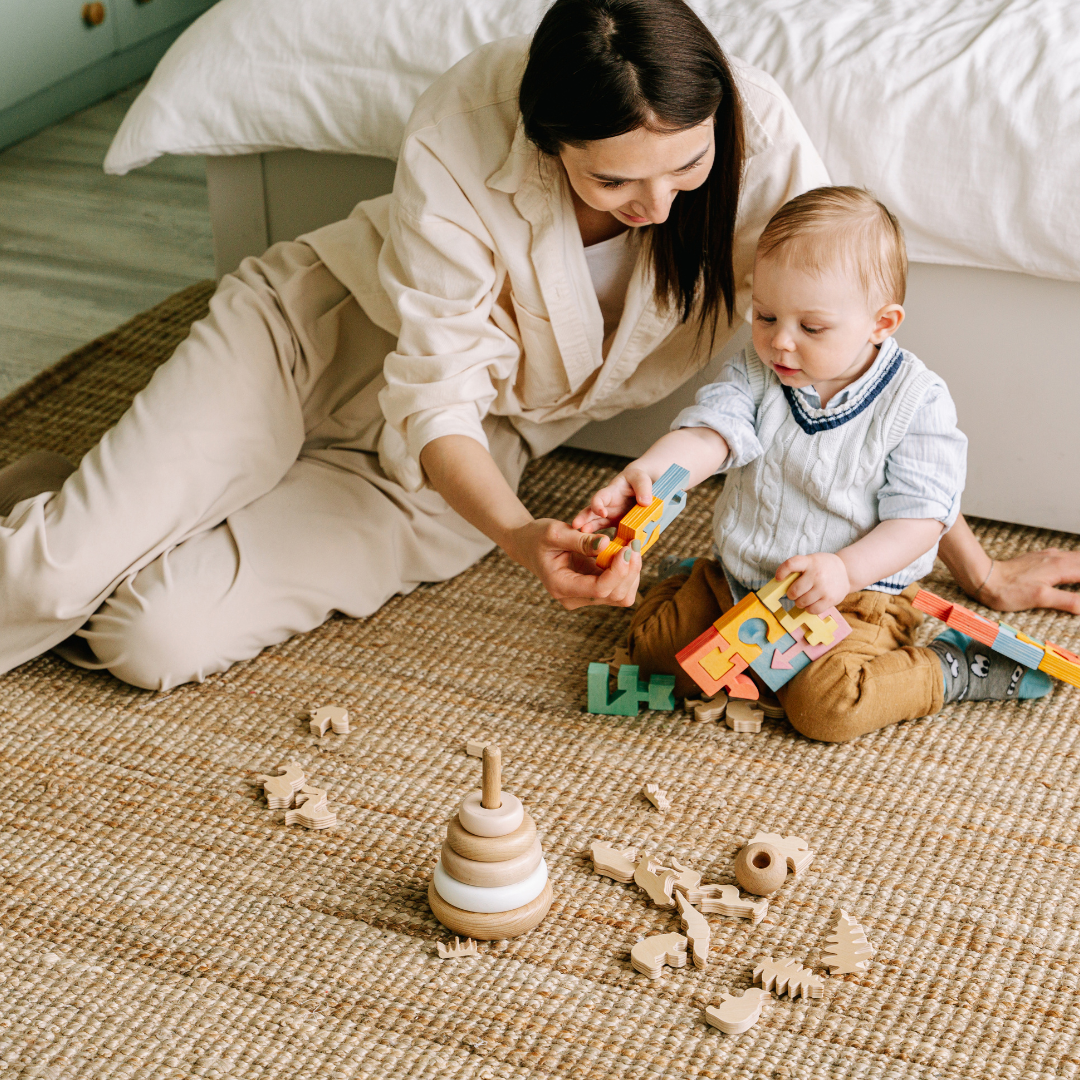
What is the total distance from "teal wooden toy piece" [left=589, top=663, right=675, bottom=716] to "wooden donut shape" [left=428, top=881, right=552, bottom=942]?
278 mm

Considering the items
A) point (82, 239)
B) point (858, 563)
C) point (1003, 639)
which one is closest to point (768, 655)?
point (858, 563)

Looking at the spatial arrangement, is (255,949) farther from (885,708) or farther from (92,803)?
(885,708)

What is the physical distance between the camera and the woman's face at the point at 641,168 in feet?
3.29

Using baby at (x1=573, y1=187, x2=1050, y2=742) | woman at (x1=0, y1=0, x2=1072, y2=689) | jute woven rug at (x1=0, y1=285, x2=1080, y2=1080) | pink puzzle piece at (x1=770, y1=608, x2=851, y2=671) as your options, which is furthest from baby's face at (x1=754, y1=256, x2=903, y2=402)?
jute woven rug at (x1=0, y1=285, x2=1080, y2=1080)

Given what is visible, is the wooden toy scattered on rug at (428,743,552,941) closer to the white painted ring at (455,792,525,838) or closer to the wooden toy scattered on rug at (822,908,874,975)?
the white painted ring at (455,792,525,838)

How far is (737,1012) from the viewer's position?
88 cm

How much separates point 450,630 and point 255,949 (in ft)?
1.49

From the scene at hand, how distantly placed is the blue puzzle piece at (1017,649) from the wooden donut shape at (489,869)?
0.52 metres

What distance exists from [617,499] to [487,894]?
0.38 metres

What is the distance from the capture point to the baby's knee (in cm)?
119

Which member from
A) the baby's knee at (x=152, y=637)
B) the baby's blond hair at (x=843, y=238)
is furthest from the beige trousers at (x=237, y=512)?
the baby's blond hair at (x=843, y=238)

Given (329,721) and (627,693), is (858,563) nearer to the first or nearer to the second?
(627,693)

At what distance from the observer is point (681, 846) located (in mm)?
1045

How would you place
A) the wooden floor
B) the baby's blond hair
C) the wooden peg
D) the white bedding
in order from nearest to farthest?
the wooden peg → the baby's blond hair → the white bedding → the wooden floor
